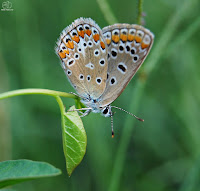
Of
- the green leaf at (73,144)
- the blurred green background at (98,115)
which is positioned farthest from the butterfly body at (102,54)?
the blurred green background at (98,115)

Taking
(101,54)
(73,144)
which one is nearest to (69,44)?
(101,54)

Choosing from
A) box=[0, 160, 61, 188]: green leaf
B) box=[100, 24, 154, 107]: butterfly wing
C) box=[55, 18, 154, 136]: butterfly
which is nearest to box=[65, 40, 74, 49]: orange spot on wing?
box=[55, 18, 154, 136]: butterfly

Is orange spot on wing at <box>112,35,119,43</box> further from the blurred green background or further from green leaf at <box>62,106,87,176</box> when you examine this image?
the blurred green background

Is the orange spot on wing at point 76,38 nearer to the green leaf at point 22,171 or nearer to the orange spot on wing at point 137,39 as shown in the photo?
the orange spot on wing at point 137,39

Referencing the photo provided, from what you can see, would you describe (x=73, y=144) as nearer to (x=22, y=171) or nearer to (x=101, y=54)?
(x=22, y=171)

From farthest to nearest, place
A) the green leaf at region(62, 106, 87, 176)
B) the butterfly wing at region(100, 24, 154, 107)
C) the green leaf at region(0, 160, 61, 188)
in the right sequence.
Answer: the butterfly wing at region(100, 24, 154, 107), the green leaf at region(62, 106, 87, 176), the green leaf at region(0, 160, 61, 188)

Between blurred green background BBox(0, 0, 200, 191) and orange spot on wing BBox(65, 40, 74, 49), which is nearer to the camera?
orange spot on wing BBox(65, 40, 74, 49)
